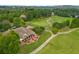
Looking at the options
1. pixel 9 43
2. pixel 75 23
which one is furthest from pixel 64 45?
pixel 9 43

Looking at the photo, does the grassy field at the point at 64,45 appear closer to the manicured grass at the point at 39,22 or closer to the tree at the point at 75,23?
the tree at the point at 75,23

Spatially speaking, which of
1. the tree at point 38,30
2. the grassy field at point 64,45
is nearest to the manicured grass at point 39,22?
the tree at point 38,30

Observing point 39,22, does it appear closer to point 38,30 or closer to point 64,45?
point 38,30

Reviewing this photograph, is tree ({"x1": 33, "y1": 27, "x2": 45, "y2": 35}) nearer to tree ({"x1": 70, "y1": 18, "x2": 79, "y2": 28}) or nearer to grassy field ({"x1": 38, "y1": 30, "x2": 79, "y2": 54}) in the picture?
grassy field ({"x1": 38, "y1": 30, "x2": 79, "y2": 54})
